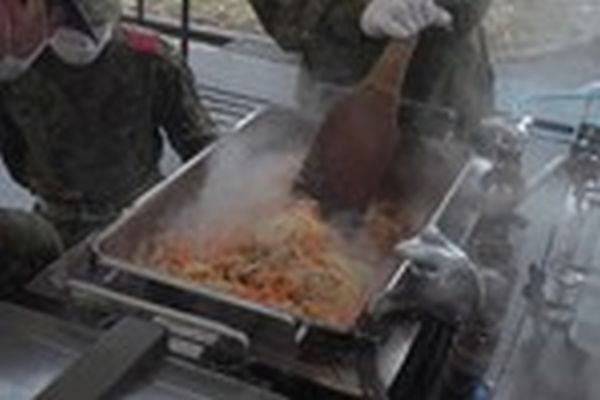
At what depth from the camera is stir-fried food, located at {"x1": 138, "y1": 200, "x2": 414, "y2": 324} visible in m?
1.00

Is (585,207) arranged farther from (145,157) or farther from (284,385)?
(145,157)

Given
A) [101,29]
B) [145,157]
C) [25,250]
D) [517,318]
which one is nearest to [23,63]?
[101,29]

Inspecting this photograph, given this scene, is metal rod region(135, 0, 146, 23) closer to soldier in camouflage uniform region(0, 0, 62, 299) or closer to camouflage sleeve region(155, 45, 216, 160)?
camouflage sleeve region(155, 45, 216, 160)

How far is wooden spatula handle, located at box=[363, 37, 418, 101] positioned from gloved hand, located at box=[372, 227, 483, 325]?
1.29ft

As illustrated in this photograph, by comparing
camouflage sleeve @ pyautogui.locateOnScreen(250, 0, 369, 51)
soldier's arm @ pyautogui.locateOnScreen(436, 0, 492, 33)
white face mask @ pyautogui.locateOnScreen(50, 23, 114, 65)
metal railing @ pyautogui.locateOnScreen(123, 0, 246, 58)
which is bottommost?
white face mask @ pyautogui.locateOnScreen(50, 23, 114, 65)

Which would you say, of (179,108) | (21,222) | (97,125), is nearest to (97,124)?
(97,125)

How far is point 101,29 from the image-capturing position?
4.73 feet

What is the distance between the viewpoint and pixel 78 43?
1.47 metres

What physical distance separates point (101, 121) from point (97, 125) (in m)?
0.01

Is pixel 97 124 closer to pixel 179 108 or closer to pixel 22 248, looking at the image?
pixel 179 108

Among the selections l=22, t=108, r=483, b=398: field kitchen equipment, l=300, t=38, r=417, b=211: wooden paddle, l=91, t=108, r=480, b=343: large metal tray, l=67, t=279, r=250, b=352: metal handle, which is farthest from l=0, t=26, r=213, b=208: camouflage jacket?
l=67, t=279, r=250, b=352: metal handle

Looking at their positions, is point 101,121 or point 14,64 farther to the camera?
point 101,121

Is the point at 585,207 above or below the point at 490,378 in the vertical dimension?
above

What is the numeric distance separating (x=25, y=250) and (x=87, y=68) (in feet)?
2.08
